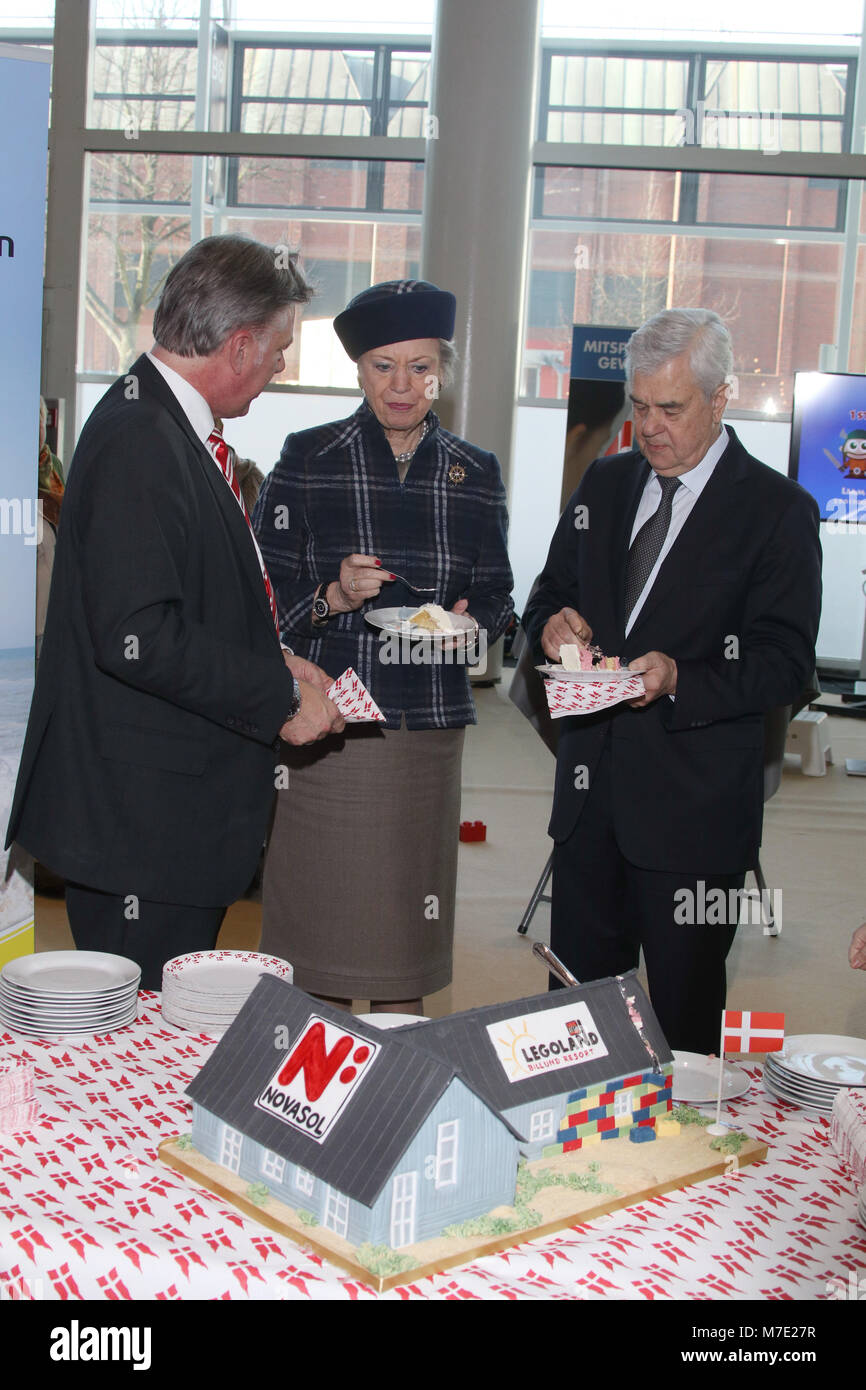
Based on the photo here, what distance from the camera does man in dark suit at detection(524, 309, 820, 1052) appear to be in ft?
7.73

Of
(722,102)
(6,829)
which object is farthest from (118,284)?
(6,829)

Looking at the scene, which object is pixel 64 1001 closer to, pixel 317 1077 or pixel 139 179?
pixel 317 1077

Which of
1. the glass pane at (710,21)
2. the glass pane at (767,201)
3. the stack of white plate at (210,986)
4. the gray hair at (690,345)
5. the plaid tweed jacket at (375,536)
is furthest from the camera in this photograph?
the glass pane at (767,201)

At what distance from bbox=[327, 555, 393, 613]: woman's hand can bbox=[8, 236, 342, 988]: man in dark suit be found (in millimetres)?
343

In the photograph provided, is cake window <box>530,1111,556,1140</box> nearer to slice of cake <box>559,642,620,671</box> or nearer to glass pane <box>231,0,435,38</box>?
slice of cake <box>559,642,620,671</box>

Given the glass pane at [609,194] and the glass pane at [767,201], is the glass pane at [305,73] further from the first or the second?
the glass pane at [767,201]

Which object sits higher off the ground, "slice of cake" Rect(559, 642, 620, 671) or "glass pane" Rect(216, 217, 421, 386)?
"glass pane" Rect(216, 217, 421, 386)

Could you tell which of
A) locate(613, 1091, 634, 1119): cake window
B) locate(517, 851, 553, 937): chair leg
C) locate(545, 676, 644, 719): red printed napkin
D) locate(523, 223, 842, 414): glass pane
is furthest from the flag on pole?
locate(523, 223, 842, 414): glass pane

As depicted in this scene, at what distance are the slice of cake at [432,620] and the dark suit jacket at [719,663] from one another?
33 cm

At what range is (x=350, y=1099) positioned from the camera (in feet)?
4.15

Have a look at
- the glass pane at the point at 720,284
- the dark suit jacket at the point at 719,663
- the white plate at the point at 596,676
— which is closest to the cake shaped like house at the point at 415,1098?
the white plate at the point at 596,676

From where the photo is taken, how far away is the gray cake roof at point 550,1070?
4.47 feet

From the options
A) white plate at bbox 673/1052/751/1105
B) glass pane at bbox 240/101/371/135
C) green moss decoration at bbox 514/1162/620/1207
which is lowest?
white plate at bbox 673/1052/751/1105
